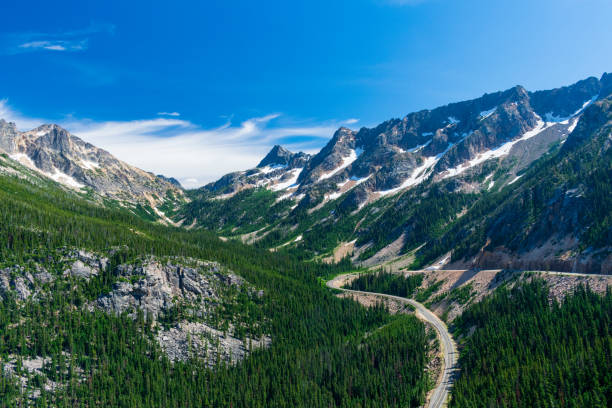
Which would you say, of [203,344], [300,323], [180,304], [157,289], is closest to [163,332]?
[180,304]

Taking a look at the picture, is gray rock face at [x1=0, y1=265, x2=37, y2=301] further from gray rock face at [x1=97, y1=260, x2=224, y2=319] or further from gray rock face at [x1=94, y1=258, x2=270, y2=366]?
gray rock face at [x1=97, y1=260, x2=224, y2=319]

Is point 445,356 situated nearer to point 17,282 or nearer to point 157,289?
point 157,289

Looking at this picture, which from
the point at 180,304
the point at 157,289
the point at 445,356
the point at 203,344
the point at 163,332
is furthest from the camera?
the point at 180,304

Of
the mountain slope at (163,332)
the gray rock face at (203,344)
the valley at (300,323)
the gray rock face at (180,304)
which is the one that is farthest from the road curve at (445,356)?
the gray rock face at (180,304)

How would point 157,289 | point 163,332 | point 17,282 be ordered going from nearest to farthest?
point 17,282, point 163,332, point 157,289

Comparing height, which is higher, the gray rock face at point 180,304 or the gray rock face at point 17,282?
the gray rock face at point 17,282

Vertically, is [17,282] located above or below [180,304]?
above

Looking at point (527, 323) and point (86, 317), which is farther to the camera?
point (86, 317)

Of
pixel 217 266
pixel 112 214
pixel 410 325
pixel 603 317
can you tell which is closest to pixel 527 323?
pixel 603 317

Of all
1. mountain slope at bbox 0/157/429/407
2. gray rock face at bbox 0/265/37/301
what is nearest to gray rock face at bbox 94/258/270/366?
mountain slope at bbox 0/157/429/407

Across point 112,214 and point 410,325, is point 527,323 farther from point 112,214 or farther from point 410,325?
point 112,214

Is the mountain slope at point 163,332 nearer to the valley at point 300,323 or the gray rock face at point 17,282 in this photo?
the gray rock face at point 17,282
